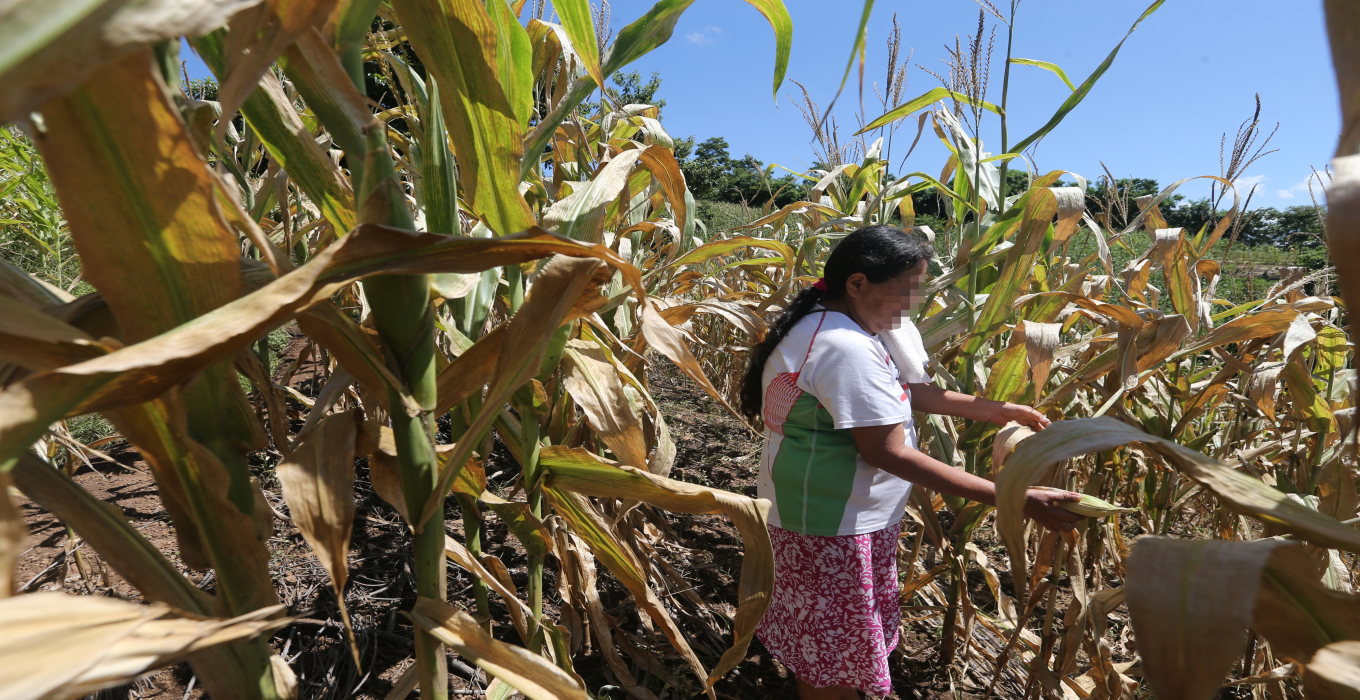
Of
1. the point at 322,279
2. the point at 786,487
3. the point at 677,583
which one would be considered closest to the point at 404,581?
the point at 677,583

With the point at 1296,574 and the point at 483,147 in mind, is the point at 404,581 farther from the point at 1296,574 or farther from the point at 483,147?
the point at 1296,574

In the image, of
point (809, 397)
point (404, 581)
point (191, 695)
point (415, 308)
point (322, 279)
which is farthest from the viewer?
point (404, 581)

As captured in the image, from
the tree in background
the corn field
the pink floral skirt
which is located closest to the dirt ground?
the pink floral skirt

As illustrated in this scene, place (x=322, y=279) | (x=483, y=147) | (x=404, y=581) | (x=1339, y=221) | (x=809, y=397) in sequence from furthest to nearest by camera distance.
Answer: (x=404, y=581)
(x=809, y=397)
(x=483, y=147)
(x=322, y=279)
(x=1339, y=221)

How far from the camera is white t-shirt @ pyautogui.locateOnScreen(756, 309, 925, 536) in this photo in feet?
4.27

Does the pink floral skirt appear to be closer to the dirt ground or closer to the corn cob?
the dirt ground

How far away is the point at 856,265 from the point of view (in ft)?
4.73

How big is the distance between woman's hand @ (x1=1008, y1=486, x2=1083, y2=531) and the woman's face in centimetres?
52

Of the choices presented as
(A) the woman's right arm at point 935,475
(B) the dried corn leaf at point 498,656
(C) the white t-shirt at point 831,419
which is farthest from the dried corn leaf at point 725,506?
(C) the white t-shirt at point 831,419

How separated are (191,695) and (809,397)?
4.53 ft

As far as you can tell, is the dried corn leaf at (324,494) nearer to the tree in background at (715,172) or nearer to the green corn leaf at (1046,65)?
the green corn leaf at (1046,65)

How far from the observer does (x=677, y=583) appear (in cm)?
183

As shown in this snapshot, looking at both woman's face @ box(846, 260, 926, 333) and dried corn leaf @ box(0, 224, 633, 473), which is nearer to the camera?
dried corn leaf @ box(0, 224, 633, 473)

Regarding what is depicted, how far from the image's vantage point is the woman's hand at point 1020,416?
1320 millimetres
